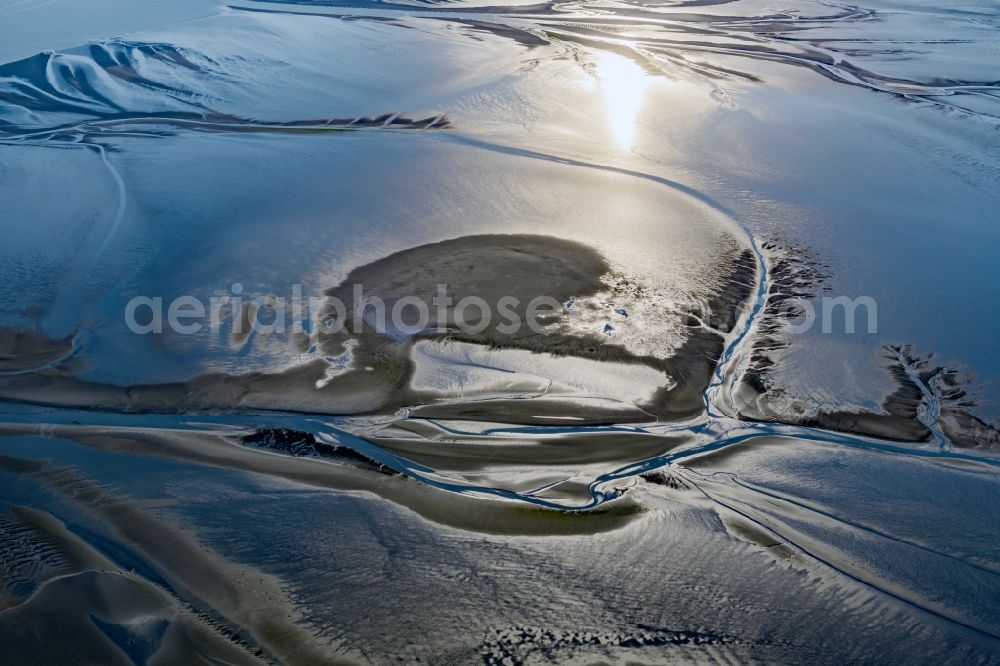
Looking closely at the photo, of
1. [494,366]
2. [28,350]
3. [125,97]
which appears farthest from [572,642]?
[125,97]

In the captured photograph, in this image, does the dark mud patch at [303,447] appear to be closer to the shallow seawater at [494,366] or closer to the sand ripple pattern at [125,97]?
the shallow seawater at [494,366]

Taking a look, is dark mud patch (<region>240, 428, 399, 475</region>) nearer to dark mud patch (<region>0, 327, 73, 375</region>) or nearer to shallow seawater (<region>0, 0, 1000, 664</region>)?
shallow seawater (<region>0, 0, 1000, 664</region>)

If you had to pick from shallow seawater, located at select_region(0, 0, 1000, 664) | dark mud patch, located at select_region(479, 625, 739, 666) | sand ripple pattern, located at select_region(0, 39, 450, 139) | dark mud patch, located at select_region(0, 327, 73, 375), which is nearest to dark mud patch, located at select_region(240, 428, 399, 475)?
shallow seawater, located at select_region(0, 0, 1000, 664)

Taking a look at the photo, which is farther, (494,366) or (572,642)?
(494,366)

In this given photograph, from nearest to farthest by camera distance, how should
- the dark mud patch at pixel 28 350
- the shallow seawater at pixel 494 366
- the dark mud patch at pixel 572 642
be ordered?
1. the dark mud patch at pixel 572 642
2. the shallow seawater at pixel 494 366
3. the dark mud patch at pixel 28 350

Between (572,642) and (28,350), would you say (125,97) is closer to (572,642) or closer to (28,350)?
(28,350)

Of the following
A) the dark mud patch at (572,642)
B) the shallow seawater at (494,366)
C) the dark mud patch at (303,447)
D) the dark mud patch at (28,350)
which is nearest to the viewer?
the dark mud patch at (572,642)

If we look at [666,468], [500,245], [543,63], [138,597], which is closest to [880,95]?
[543,63]

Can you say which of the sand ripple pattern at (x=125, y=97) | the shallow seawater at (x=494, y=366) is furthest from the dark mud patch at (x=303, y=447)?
the sand ripple pattern at (x=125, y=97)
